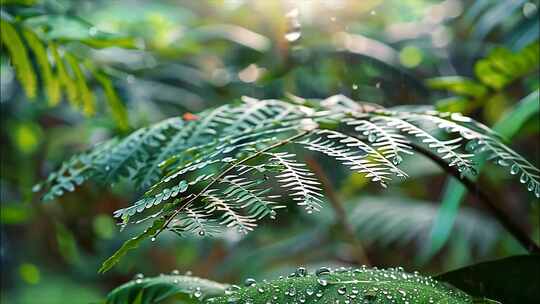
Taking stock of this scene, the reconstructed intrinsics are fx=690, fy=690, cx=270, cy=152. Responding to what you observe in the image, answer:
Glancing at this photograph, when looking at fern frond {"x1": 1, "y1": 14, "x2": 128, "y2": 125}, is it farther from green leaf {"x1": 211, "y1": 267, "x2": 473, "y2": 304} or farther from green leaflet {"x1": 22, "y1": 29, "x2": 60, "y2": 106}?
green leaf {"x1": 211, "y1": 267, "x2": 473, "y2": 304}

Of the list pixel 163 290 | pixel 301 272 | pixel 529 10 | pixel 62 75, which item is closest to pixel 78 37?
pixel 62 75

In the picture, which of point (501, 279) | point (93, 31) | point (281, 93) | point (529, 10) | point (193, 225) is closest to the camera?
point (193, 225)

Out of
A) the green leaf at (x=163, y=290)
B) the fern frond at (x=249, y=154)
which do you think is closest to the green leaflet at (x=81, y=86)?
the fern frond at (x=249, y=154)

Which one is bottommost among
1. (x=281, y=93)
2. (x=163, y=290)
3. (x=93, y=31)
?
(x=281, y=93)

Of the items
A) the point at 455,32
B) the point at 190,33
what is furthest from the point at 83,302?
the point at 455,32

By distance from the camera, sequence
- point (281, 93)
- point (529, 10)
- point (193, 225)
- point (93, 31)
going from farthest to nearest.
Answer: point (281, 93) < point (529, 10) < point (93, 31) < point (193, 225)

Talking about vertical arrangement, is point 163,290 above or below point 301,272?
below

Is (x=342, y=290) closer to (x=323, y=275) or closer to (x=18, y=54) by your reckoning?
(x=323, y=275)
